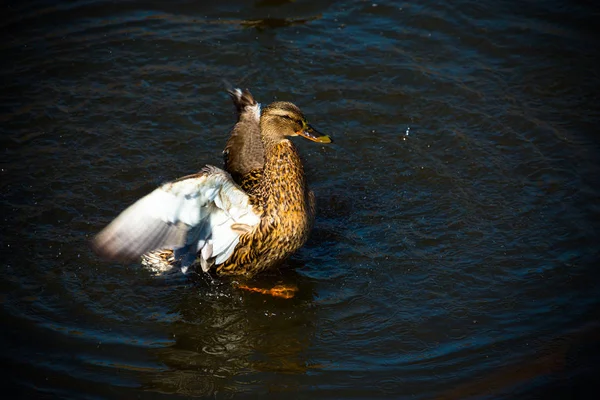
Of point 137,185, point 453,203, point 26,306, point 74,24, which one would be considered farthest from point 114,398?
point 74,24

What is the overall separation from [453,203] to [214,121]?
2.61m

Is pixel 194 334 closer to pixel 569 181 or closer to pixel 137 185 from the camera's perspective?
pixel 137 185

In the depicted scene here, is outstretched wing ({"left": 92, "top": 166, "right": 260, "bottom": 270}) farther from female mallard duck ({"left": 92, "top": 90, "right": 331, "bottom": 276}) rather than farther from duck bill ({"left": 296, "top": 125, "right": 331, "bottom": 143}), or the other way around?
A: duck bill ({"left": 296, "top": 125, "right": 331, "bottom": 143})

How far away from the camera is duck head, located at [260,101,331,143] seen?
5.27m

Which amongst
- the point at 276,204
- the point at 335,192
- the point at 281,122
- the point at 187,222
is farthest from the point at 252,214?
the point at 335,192

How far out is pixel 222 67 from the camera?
25.1 ft

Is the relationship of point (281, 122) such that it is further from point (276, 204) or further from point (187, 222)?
point (187, 222)

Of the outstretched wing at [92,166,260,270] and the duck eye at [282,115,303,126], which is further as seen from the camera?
the duck eye at [282,115,303,126]

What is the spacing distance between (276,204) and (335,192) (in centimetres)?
124

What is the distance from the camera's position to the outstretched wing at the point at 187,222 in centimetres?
425

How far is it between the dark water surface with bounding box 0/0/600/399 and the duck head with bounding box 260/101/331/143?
101 cm

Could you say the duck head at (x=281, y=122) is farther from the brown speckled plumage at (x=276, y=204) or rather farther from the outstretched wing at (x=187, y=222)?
the outstretched wing at (x=187, y=222)

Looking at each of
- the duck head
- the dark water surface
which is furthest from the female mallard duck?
the dark water surface

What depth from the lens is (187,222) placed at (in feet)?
15.2
